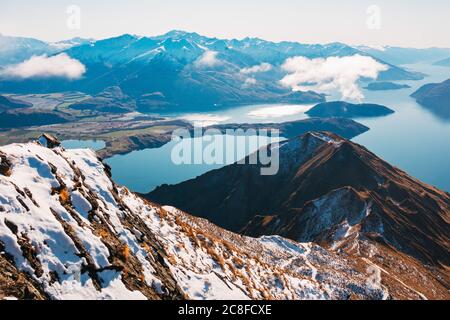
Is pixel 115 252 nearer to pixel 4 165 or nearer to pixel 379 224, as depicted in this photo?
pixel 4 165

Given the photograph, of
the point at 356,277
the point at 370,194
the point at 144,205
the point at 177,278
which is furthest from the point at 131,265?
the point at 370,194

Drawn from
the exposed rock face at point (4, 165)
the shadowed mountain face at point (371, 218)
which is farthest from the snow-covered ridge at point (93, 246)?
the shadowed mountain face at point (371, 218)

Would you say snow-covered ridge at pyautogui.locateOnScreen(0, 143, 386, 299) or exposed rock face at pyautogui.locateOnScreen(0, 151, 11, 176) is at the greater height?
exposed rock face at pyautogui.locateOnScreen(0, 151, 11, 176)

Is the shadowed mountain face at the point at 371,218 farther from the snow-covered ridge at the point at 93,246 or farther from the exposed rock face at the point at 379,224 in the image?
the snow-covered ridge at the point at 93,246

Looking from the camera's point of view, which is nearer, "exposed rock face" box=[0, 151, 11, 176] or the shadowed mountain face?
"exposed rock face" box=[0, 151, 11, 176]

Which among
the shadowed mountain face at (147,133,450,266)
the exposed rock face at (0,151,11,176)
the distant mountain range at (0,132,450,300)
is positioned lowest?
the shadowed mountain face at (147,133,450,266)

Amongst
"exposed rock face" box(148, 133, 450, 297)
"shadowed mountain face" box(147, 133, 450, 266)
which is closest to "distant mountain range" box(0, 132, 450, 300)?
"exposed rock face" box(148, 133, 450, 297)

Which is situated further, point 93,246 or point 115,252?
point 115,252

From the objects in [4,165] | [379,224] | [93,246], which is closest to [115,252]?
[93,246]

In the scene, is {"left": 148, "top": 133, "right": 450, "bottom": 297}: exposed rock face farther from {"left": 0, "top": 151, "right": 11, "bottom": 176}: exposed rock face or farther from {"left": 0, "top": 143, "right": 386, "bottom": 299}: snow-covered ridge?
{"left": 0, "top": 151, "right": 11, "bottom": 176}: exposed rock face
